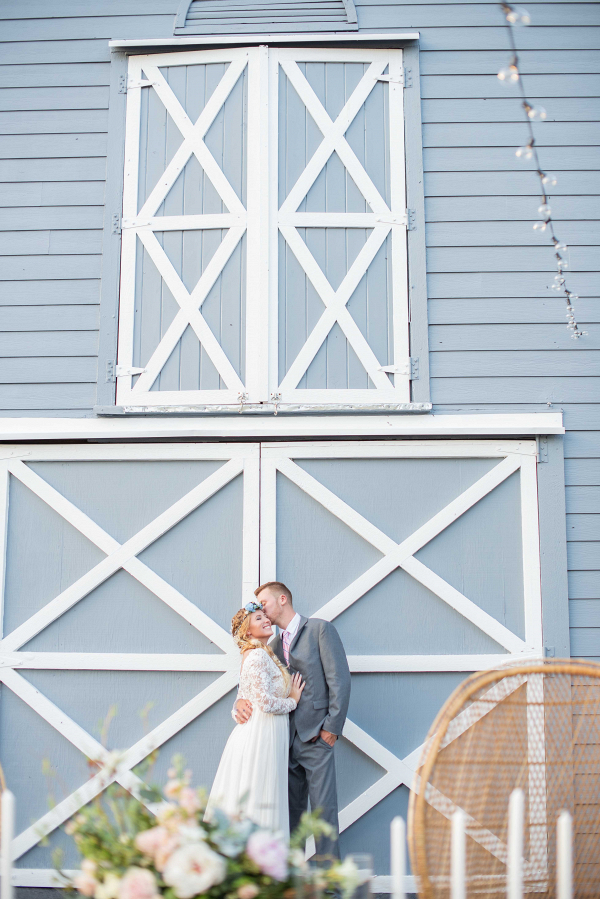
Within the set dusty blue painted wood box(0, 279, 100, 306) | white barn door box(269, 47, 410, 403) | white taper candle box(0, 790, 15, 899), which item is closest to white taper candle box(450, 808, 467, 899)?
white taper candle box(0, 790, 15, 899)

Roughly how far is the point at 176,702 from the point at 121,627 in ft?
1.72

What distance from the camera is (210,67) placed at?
4746 millimetres

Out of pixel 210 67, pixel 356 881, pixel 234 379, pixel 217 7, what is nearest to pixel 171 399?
pixel 234 379

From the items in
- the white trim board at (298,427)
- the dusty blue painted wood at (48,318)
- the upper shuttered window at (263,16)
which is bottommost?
the white trim board at (298,427)

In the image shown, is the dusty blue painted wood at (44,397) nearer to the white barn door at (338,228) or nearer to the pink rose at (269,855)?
the white barn door at (338,228)

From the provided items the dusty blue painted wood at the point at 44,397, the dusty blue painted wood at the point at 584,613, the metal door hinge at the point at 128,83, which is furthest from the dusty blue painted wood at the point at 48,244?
the dusty blue painted wood at the point at 584,613

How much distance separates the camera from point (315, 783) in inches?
147

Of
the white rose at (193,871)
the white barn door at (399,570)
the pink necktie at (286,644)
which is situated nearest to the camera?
the white rose at (193,871)

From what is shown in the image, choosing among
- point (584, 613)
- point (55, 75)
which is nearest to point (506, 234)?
point (584, 613)

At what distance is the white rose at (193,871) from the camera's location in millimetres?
1600

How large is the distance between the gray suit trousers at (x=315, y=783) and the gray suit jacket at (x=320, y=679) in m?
0.08

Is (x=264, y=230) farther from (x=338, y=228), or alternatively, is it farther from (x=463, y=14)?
(x=463, y=14)

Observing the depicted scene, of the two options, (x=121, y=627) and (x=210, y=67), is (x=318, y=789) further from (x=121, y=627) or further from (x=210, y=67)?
(x=210, y=67)

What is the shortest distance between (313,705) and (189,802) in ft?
7.03
